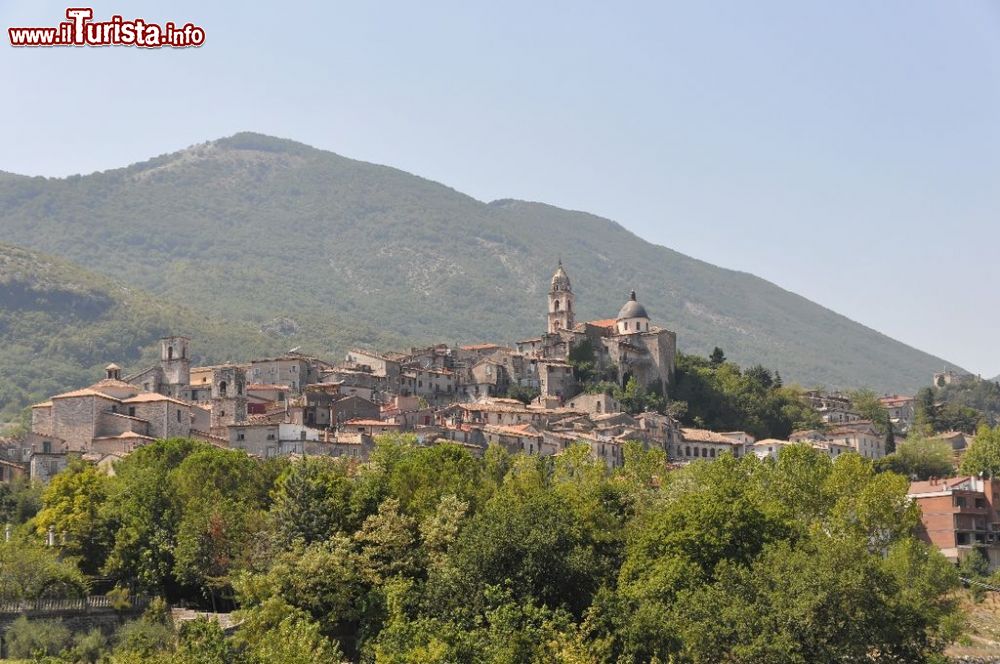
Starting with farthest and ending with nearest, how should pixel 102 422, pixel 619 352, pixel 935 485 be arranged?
pixel 619 352, pixel 935 485, pixel 102 422

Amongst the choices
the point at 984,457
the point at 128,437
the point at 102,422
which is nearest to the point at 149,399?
the point at 102,422

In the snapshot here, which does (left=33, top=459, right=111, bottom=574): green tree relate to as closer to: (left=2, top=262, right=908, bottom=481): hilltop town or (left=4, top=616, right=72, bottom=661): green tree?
(left=4, top=616, right=72, bottom=661): green tree

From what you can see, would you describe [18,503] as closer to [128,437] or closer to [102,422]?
[128,437]

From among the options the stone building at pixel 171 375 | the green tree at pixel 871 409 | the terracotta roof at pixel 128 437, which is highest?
the stone building at pixel 171 375

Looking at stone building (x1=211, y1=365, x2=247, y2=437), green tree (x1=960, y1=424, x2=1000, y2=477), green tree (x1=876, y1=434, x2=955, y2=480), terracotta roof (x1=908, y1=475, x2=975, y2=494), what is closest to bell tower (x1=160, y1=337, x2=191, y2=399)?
Result: stone building (x1=211, y1=365, x2=247, y2=437)

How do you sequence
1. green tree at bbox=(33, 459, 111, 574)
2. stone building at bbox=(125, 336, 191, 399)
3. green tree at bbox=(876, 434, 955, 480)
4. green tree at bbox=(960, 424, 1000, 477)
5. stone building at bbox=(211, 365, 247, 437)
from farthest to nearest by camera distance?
green tree at bbox=(876, 434, 955, 480)
green tree at bbox=(960, 424, 1000, 477)
stone building at bbox=(125, 336, 191, 399)
stone building at bbox=(211, 365, 247, 437)
green tree at bbox=(33, 459, 111, 574)

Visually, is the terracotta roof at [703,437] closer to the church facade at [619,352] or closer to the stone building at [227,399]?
the church facade at [619,352]

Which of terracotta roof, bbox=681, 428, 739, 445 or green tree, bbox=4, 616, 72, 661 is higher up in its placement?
terracotta roof, bbox=681, 428, 739, 445

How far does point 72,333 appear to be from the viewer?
187 m

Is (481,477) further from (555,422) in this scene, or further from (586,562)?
(555,422)

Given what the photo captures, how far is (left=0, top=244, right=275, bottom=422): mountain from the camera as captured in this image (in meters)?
174

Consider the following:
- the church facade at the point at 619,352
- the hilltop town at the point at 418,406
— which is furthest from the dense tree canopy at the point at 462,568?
the church facade at the point at 619,352

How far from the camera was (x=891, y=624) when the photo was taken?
52.7 m

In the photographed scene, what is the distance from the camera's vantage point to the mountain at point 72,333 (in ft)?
570
